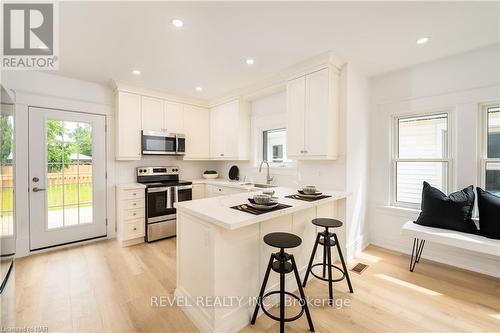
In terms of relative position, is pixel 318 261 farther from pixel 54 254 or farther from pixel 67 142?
pixel 67 142

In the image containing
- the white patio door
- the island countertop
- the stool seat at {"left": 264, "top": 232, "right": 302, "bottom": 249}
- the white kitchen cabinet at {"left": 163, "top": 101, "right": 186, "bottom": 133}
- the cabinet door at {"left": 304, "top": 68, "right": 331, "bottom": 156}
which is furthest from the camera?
the white kitchen cabinet at {"left": 163, "top": 101, "right": 186, "bottom": 133}

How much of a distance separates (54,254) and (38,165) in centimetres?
130

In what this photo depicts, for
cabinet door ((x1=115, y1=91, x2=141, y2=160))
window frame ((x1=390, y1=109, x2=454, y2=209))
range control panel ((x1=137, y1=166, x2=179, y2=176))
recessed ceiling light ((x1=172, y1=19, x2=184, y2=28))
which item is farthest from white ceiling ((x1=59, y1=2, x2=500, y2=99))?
range control panel ((x1=137, y1=166, x2=179, y2=176))

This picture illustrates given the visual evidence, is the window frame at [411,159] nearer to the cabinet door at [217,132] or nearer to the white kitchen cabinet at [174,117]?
the cabinet door at [217,132]

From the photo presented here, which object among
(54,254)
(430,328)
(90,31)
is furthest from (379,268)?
(54,254)

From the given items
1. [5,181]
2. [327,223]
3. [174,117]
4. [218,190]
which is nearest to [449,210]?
[327,223]

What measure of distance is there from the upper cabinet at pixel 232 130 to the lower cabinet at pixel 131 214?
166 centimetres

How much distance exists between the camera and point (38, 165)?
10.3 feet

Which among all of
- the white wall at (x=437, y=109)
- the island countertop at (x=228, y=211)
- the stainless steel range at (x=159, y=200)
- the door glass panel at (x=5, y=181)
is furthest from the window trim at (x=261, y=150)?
the door glass panel at (x=5, y=181)

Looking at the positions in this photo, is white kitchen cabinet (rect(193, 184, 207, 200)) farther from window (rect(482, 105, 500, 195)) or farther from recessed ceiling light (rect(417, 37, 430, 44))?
window (rect(482, 105, 500, 195))

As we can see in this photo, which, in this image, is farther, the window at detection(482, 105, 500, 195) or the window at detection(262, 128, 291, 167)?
the window at detection(262, 128, 291, 167)

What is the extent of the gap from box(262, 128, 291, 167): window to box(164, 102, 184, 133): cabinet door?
5.38ft

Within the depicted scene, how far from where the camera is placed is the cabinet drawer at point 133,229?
11.2 ft

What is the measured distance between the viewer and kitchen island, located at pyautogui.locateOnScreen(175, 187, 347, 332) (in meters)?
1.64
